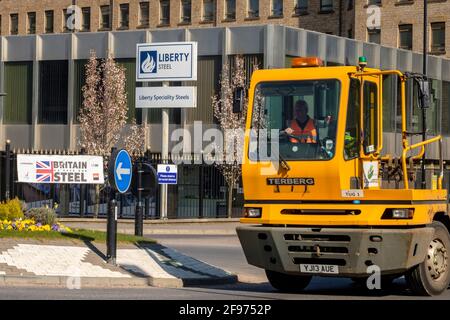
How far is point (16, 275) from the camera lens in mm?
15648

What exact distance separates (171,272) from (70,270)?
5.97 ft

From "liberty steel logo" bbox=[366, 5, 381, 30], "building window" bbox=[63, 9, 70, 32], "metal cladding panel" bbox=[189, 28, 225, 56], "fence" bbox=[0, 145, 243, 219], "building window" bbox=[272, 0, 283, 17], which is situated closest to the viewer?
"fence" bbox=[0, 145, 243, 219]

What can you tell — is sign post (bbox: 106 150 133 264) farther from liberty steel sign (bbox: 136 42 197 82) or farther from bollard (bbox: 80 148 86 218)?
liberty steel sign (bbox: 136 42 197 82)

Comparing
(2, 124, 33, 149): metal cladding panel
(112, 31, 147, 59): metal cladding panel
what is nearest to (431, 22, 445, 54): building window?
(112, 31, 147, 59): metal cladding panel

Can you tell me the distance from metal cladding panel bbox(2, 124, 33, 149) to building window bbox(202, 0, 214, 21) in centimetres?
2468

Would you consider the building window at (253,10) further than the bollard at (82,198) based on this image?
Yes

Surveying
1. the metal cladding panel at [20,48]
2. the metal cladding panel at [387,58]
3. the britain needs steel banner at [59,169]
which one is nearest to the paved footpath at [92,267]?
the britain needs steel banner at [59,169]

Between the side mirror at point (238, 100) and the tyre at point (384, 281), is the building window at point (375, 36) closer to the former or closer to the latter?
the tyre at point (384, 281)

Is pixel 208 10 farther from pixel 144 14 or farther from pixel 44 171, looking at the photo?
pixel 44 171

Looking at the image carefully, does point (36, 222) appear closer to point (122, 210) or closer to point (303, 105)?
point (303, 105)

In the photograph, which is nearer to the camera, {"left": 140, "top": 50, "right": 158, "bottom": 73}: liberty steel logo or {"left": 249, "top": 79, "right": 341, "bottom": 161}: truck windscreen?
{"left": 249, "top": 79, "right": 341, "bottom": 161}: truck windscreen

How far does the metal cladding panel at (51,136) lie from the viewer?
176 ft

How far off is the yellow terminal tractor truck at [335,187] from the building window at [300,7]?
187 ft

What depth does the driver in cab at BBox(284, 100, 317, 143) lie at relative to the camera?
14.6m
